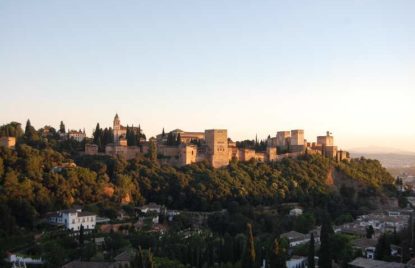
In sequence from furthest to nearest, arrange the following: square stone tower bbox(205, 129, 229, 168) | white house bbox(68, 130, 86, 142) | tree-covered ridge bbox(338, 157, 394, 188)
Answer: tree-covered ridge bbox(338, 157, 394, 188) < white house bbox(68, 130, 86, 142) < square stone tower bbox(205, 129, 229, 168)

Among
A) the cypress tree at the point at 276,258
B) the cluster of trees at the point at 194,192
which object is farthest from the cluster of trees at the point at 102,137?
the cypress tree at the point at 276,258

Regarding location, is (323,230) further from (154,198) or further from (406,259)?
(154,198)

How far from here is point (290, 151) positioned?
58.2m

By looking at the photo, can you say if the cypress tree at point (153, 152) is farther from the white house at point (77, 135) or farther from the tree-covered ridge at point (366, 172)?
the tree-covered ridge at point (366, 172)

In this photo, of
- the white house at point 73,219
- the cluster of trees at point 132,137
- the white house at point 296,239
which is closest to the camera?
the white house at point 73,219

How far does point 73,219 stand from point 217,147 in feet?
70.4

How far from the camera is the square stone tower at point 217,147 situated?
5075 centimetres

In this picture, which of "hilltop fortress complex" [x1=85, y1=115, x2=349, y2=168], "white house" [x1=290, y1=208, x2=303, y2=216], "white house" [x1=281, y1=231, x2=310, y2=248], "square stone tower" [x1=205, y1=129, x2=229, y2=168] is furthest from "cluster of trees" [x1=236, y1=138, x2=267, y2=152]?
"white house" [x1=281, y1=231, x2=310, y2=248]

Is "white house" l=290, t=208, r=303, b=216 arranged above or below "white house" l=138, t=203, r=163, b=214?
below

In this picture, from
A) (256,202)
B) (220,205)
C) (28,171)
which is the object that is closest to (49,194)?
(28,171)

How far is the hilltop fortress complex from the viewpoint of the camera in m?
48.2

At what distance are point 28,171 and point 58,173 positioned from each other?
1.97m

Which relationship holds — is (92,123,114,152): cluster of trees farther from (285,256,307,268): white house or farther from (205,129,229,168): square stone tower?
(285,256,307,268): white house

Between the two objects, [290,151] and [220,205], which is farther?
[290,151]
